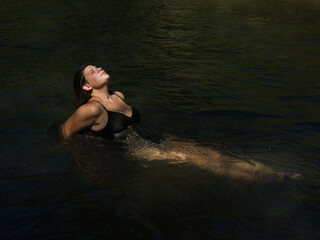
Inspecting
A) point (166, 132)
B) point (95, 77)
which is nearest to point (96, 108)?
point (95, 77)

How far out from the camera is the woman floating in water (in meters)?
5.70

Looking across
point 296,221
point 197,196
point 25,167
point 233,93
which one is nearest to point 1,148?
point 25,167

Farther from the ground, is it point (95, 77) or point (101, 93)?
point (95, 77)

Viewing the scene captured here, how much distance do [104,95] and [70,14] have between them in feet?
54.2

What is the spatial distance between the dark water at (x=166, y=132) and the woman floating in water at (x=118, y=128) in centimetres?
17

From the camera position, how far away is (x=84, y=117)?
5.76 meters

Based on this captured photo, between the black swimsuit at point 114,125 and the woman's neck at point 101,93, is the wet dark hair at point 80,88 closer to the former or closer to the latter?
the woman's neck at point 101,93

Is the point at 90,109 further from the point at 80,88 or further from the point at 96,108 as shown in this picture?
the point at 80,88

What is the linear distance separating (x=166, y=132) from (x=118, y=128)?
132 cm

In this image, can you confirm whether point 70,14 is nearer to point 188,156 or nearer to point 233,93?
point 233,93

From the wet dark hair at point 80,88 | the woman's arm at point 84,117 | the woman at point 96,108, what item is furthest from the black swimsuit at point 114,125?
Result: the wet dark hair at point 80,88

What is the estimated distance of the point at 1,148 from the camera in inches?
259

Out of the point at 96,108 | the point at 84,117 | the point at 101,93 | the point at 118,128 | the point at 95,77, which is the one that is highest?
the point at 95,77

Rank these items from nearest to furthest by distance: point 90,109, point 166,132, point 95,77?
point 90,109
point 95,77
point 166,132
